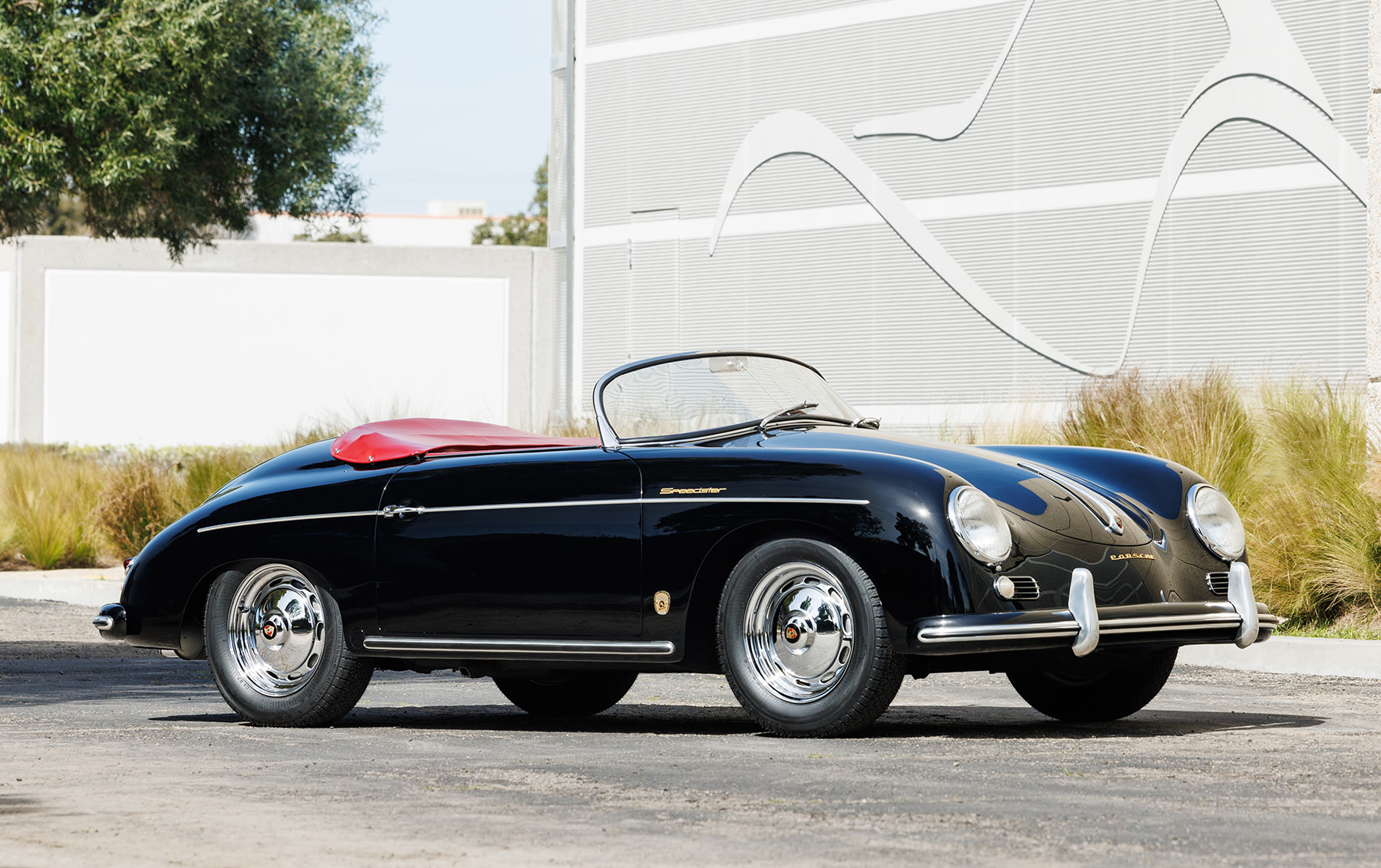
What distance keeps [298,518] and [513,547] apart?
1016 mm

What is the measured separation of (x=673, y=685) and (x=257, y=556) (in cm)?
269

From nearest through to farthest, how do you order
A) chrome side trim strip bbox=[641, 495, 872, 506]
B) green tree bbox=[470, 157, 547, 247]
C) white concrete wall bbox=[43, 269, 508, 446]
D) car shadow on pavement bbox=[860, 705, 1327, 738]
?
chrome side trim strip bbox=[641, 495, 872, 506], car shadow on pavement bbox=[860, 705, 1327, 738], white concrete wall bbox=[43, 269, 508, 446], green tree bbox=[470, 157, 547, 247]

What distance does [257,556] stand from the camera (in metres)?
7.41

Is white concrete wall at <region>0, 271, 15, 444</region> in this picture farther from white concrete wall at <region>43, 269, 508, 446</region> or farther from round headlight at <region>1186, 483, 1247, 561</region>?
round headlight at <region>1186, 483, 1247, 561</region>

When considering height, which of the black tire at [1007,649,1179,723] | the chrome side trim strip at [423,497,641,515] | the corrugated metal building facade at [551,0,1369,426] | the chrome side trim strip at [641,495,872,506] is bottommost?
the black tire at [1007,649,1179,723]

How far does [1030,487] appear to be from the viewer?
6504 millimetres

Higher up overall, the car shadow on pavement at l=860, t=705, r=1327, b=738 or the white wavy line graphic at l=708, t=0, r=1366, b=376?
the white wavy line graphic at l=708, t=0, r=1366, b=376

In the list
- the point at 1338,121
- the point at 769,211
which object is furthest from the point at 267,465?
the point at 769,211

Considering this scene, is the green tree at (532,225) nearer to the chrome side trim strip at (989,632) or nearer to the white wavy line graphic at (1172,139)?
the white wavy line graphic at (1172,139)

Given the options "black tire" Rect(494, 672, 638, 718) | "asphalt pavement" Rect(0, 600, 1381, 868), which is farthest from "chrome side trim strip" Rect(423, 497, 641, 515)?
"black tire" Rect(494, 672, 638, 718)

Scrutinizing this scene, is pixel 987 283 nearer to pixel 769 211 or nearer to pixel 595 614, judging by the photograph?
pixel 769 211

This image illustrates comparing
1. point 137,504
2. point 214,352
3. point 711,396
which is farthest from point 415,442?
point 214,352

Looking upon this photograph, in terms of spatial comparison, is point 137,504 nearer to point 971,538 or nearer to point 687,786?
point 971,538

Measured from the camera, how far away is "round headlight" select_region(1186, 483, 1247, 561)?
688 centimetres
